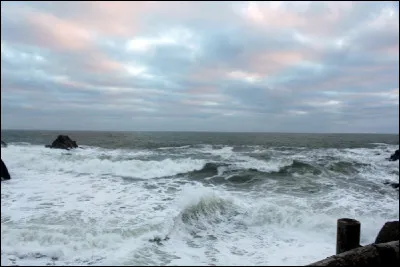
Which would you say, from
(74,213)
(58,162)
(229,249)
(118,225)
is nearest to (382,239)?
(229,249)

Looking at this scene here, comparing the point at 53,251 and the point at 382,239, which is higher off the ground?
the point at 382,239

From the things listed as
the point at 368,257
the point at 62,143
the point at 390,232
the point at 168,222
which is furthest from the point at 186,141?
the point at 368,257

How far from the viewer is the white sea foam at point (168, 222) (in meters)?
6.86

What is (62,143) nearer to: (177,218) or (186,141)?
(177,218)

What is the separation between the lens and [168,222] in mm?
8945

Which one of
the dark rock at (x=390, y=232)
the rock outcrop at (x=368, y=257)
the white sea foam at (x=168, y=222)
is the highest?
the rock outcrop at (x=368, y=257)

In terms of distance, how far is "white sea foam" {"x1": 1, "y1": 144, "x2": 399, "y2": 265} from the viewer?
6.86 meters

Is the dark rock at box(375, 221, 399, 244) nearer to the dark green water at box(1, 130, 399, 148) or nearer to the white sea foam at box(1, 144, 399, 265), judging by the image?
the white sea foam at box(1, 144, 399, 265)

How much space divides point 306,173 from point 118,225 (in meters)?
15.4

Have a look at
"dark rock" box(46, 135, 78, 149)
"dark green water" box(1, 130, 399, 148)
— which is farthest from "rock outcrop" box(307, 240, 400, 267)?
"dark green water" box(1, 130, 399, 148)

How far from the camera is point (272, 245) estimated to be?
7.92 meters

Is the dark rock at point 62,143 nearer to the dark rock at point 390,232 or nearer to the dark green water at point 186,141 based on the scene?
the dark green water at point 186,141

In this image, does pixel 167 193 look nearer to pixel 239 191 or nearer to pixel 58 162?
pixel 239 191

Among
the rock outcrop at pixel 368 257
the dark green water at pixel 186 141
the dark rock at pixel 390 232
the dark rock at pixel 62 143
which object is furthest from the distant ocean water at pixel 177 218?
the dark green water at pixel 186 141
